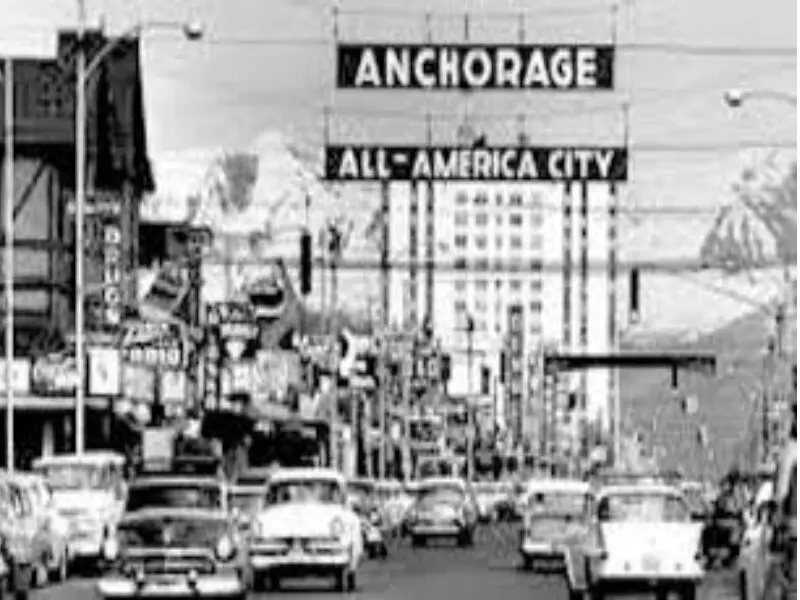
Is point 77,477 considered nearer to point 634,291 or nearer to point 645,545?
point 634,291

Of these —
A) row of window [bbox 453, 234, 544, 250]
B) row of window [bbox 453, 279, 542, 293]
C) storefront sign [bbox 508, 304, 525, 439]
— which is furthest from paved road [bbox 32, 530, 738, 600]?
storefront sign [bbox 508, 304, 525, 439]

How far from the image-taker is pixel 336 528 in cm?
4438

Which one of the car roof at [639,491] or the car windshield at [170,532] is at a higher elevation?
the car roof at [639,491]

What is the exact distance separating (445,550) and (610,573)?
33021 mm

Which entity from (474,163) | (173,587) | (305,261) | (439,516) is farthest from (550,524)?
(439,516)

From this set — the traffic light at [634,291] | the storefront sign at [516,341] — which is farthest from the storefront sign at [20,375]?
the storefront sign at [516,341]

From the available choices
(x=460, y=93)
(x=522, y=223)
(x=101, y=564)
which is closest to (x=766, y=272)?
(x=522, y=223)

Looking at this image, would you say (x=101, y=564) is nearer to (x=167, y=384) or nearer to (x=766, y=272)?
(x=167, y=384)

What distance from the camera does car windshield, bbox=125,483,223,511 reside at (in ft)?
147

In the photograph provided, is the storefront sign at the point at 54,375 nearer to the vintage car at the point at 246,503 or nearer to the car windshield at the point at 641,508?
the vintage car at the point at 246,503

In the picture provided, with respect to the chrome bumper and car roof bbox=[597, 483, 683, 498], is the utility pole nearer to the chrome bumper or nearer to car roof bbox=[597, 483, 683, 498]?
the chrome bumper

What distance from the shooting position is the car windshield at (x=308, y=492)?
151 feet

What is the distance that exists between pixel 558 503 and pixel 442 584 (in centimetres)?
947

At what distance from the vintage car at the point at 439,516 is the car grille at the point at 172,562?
36348 millimetres
